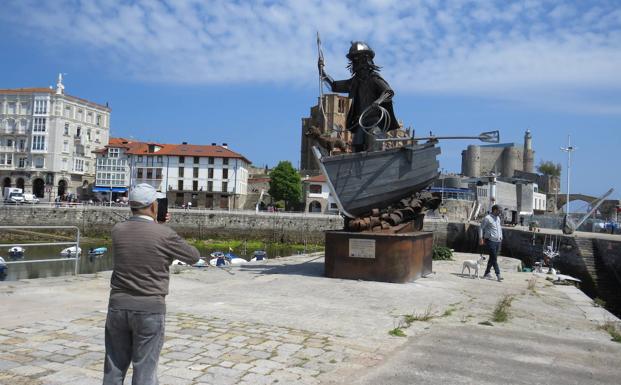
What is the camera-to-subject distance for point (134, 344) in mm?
3279

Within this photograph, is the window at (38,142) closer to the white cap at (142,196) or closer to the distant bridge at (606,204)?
the distant bridge at (606,204)

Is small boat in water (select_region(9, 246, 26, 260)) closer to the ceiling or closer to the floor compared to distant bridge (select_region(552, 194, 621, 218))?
closer to the floor

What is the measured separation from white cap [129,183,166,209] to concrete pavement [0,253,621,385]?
168cm

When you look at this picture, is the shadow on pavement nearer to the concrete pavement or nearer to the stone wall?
the concrete pavement

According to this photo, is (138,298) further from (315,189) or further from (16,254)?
(315,189)

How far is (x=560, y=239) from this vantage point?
28.3 metres

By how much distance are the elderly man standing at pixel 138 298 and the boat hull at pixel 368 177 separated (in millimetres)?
8553

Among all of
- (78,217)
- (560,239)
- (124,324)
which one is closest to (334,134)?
(124,324)

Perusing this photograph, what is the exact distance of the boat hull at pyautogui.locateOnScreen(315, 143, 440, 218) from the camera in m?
11.9

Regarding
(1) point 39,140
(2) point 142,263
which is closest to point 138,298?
(2) point 142,263

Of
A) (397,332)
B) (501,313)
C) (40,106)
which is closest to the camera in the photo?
(397,332)

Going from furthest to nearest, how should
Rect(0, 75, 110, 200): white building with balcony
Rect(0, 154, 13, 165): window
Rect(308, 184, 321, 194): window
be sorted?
Rect(308, 184, 321, 194): window
Rect(0, 154, 13, 165): window
Rect(0, 75, 110, 200): white building with balcony

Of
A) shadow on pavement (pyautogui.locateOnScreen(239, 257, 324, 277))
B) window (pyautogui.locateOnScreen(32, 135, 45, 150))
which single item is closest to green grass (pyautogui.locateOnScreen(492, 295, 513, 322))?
shadow on pavement (pyautogui.locateOnScreen(239, 257, 324, 277))

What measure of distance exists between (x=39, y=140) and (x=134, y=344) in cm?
7710
